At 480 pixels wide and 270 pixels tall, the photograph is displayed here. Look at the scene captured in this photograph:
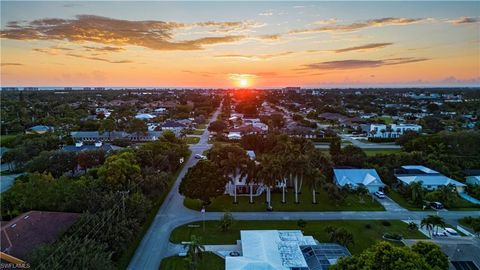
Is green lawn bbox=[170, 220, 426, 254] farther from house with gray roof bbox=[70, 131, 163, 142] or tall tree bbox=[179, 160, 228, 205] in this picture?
house with gray roof bbox=[70, 131, 163, 142]

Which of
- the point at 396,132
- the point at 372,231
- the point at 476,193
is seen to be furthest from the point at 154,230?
the point at 396,132

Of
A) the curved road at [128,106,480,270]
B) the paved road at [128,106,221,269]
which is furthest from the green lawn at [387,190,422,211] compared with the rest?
the paved road at [128,106,221,269]

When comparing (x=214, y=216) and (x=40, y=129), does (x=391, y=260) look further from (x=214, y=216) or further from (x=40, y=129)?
(x=40, y=129)

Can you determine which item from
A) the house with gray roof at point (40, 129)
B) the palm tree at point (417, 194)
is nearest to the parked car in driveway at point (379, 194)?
the palm tree at point (417, 194)

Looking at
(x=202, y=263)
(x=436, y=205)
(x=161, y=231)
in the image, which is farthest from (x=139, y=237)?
(x=436, y=205)

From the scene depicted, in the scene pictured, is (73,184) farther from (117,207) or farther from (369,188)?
(369,188)

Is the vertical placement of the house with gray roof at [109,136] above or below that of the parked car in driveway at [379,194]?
above

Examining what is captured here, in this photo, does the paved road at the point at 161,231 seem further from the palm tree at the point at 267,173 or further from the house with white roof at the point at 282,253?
the palm tree at the point at 267,173
